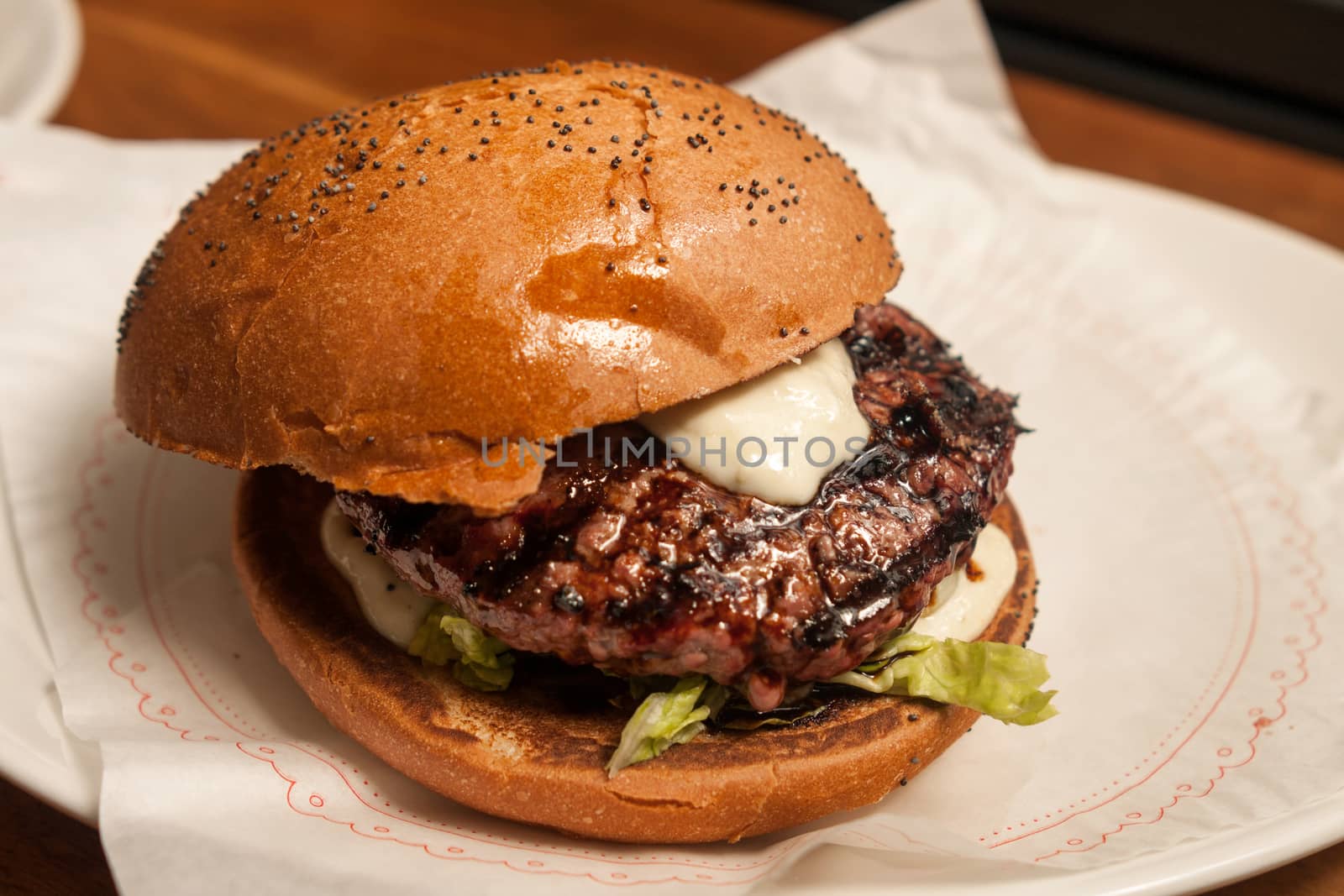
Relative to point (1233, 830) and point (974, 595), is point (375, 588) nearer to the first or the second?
point (974, 595)

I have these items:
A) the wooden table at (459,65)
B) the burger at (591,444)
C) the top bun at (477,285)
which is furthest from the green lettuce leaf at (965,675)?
the wooden table at (459,65)

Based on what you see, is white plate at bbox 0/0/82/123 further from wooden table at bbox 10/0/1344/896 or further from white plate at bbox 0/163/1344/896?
white plate at bbox 0/163/1344/896

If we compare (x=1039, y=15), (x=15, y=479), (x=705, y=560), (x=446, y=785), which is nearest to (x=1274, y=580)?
(x=705, y=560)

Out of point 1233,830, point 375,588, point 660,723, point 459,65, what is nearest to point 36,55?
point 459,65

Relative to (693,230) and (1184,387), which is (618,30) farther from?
(693,230)

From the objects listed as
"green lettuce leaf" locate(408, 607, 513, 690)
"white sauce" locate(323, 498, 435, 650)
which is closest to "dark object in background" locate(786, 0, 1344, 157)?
"white sauce" locate(323, 498, 435, 650)
